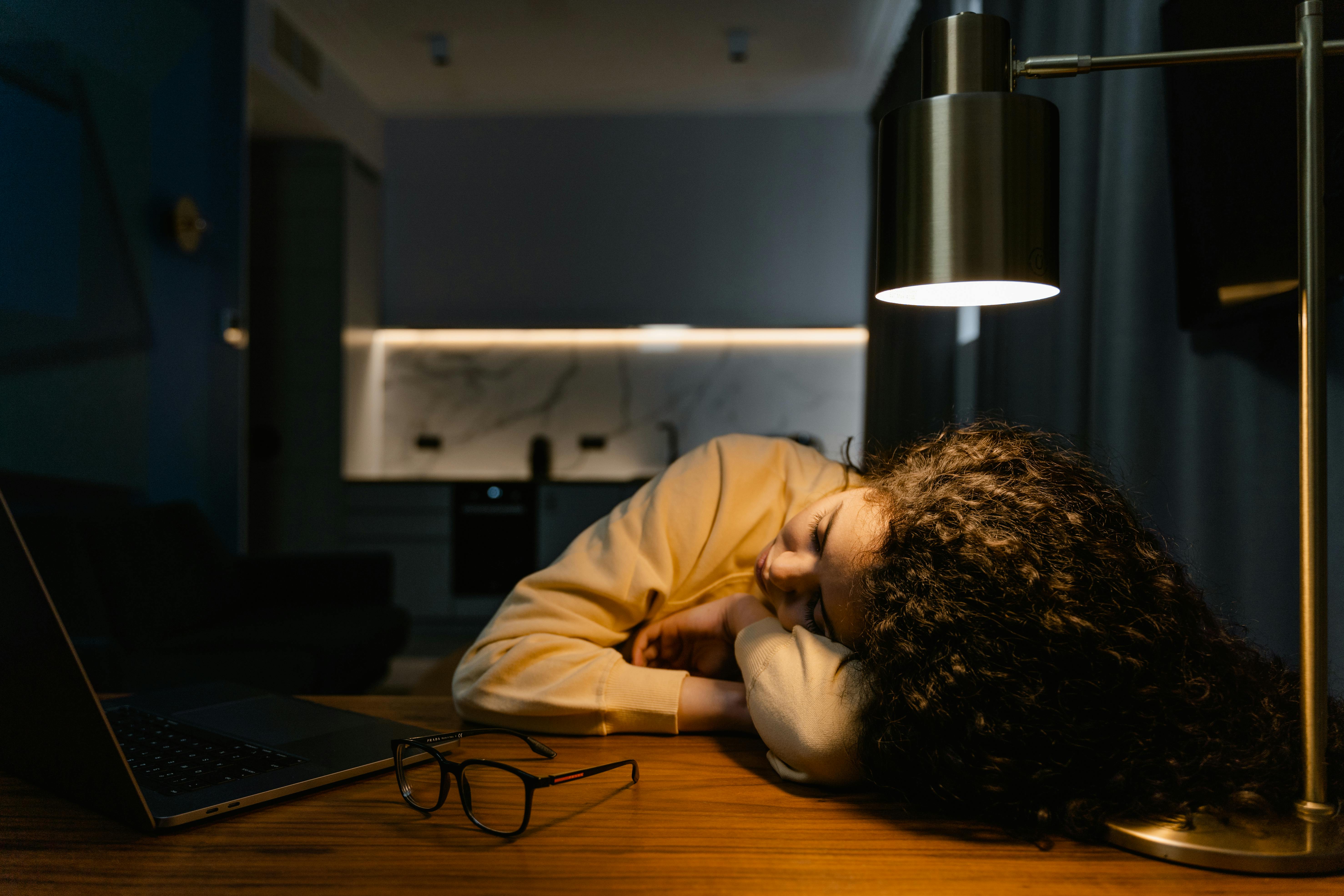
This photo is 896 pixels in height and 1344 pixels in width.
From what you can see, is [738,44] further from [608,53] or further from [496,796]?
[496,796]

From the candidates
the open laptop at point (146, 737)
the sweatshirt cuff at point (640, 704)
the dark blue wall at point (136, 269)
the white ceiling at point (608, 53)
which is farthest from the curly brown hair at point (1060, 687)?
the white ceiling at point (608, 53)

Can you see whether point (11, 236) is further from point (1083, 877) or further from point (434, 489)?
point (1083, 877)

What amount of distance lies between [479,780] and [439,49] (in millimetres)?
4211

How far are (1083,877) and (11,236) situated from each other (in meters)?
2.72

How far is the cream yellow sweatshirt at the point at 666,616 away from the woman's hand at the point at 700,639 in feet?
0.10

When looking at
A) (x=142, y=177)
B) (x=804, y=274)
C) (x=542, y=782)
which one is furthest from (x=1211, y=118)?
(x=804, y=274)

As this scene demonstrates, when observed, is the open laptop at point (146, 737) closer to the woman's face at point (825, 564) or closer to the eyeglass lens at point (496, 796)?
the eyeglass lens at point (496, 796)

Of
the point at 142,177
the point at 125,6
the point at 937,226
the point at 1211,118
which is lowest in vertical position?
the point at 937,226

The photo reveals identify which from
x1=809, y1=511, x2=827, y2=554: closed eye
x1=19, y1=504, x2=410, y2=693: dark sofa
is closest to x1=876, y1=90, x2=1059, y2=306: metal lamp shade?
x1=809, y1=511, x2=827, y2=554: closed eye

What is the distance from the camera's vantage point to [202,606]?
274cm

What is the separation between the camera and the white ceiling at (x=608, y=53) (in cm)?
376

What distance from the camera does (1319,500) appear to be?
566mm

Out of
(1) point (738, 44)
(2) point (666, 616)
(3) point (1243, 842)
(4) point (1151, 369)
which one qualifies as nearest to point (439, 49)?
(1) point (738, 44)

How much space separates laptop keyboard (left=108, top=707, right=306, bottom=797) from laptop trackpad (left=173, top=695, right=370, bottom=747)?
0.06ft
